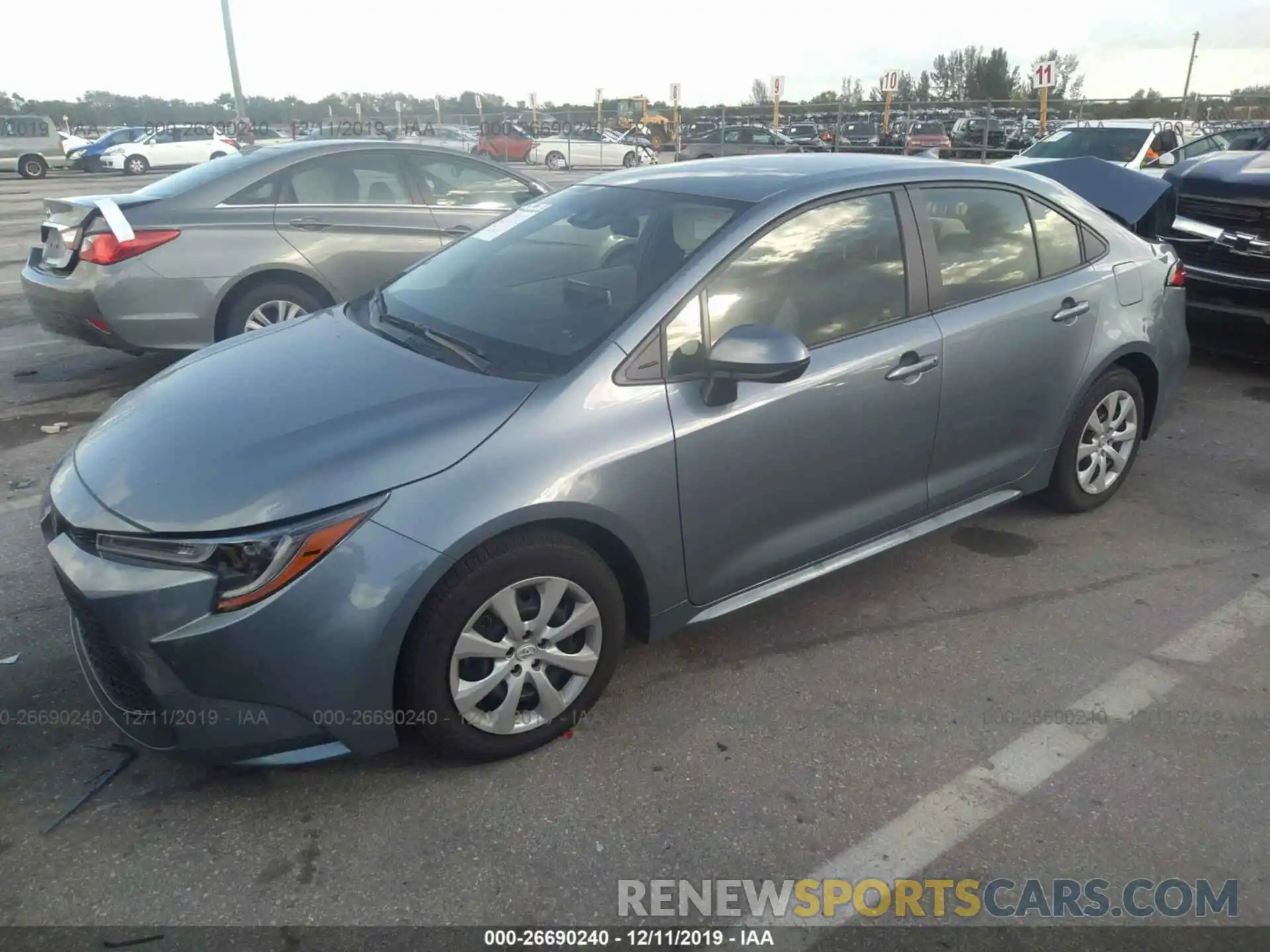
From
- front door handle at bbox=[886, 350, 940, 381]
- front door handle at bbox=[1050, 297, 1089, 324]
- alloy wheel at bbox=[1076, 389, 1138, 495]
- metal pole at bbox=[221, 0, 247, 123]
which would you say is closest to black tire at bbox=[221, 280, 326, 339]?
front door handle at bbox=[886, 350, 940, 381]

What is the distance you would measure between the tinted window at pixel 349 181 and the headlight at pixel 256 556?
4.53 meters

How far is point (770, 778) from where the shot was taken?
2.79 metres

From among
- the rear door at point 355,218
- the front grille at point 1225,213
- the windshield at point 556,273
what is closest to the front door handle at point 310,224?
the rear door at point 355,218

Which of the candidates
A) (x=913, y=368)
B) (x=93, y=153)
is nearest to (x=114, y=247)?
(x=913, y=368)

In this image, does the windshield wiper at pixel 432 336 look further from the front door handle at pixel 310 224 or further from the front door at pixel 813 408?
the front door handle at pixel 310 224

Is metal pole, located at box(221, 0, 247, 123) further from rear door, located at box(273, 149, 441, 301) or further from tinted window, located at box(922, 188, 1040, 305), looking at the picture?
Result: tinted window, located at box(922, 188, 1040, 305)

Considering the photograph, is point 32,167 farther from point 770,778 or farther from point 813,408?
point 770,778

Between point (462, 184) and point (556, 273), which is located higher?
point (462, 184)

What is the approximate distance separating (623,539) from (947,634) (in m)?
1.45

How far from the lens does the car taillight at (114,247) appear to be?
579 centimetres

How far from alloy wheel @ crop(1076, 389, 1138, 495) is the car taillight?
526 cm

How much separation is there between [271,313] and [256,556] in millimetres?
4267

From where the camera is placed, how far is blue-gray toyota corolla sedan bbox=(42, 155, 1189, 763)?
2.42 metres

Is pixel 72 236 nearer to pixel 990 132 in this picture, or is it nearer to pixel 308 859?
pixel 308 859
